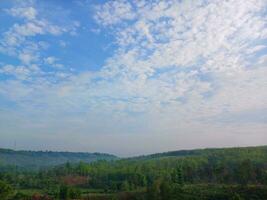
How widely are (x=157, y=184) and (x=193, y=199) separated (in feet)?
23.8

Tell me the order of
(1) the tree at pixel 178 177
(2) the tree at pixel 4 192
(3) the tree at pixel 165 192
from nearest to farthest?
(2) the tree at pixel 4 192 < (3) the tree at pixel 165 192 < (1) the tree at pixel 178 177

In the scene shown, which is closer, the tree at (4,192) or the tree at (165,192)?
the tree at (4,192)

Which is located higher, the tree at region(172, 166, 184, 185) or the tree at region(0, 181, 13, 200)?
the tree at region(172, 166, 184, 185)

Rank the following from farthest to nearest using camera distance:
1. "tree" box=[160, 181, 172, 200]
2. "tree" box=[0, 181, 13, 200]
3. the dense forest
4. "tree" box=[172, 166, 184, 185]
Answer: "tree" box=[172, 166, 184, 185] < the dense forest < "tree" box=[160, 181, 172, 200] < "tree" box=[0, 181, 13, 200]

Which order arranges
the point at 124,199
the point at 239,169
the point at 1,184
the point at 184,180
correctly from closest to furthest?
the point at 1,184
the point at 124,199
the point at 239,169
the point at 184,180

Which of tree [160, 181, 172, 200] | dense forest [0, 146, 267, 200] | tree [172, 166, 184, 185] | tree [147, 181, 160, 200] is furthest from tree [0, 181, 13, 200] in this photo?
tree [172, 166, 184, 185]

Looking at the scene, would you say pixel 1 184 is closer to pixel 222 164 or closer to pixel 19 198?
pixel 19 198

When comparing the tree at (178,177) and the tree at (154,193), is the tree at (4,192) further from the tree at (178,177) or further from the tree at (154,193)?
the tree at (178,177)

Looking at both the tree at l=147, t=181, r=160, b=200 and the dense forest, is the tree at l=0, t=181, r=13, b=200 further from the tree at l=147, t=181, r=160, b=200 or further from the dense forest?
the tree at l=147, t=181, r=160, b=200

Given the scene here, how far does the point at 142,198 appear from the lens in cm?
7169

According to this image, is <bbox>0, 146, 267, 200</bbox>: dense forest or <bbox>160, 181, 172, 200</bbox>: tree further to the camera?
<bbox>0, 146, 267, 200</bbox>: dense forest

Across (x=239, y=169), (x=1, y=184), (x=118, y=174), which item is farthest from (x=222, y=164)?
(x=1, y=184)

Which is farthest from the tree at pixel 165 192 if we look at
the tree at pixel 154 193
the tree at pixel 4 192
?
the tree at pixel 4 192

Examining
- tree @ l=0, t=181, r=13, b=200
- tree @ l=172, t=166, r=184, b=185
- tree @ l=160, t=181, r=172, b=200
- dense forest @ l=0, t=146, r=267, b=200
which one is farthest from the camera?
tree @ l=172, t=166, r=184, b=185
